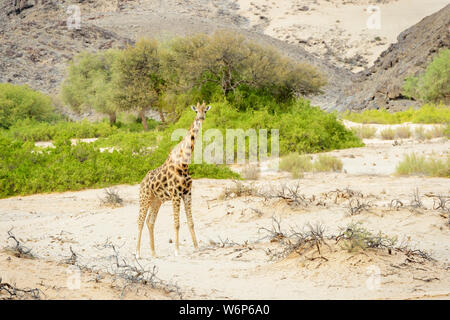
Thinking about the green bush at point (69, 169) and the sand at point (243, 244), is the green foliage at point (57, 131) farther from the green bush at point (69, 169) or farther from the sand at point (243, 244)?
the sand at point (243, 244)

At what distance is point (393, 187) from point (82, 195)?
23.6 feet

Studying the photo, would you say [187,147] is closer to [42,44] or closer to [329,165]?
[329,165]

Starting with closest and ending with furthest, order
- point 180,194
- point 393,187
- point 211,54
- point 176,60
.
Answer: point 180,194 → point 393,187 → point 211,54 → point 176,60

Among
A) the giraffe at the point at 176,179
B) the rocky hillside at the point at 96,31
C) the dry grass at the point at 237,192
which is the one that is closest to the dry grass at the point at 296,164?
the dry grass at the point at 237,192

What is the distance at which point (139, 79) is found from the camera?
29359mm

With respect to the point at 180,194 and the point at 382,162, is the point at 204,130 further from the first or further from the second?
the point at 180,194

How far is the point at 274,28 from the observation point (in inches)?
3187

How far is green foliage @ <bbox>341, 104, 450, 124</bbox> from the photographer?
25359 mm

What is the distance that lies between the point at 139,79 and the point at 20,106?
27.9 ft

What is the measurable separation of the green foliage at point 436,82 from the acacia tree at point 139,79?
58.3 ft

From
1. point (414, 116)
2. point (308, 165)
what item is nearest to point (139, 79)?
point (414, 116)

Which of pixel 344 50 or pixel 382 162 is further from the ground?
pixel 344 50

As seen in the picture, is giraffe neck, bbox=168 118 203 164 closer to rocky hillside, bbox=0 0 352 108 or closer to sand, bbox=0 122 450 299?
sand, bbox=0 122 450 299

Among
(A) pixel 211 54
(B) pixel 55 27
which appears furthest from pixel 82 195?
(B) pixel 55 27
